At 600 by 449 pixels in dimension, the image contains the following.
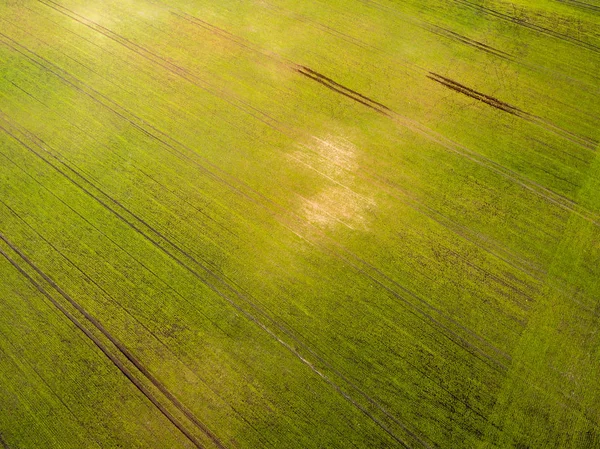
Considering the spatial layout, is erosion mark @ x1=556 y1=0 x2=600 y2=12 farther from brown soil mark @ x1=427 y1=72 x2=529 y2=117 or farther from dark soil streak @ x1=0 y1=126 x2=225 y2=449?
dark soil streak @ x1=0 y1=126 x2=225 y2=449

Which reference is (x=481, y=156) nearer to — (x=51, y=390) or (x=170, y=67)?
(x=170, y=67)

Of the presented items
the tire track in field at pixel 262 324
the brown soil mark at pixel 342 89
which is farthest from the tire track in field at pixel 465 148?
the tire track in field at pixel 262 324

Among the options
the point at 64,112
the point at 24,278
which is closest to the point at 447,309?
the point at 24,278

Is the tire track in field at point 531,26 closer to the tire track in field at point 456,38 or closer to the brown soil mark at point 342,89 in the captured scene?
the tire track in field at point 456,38

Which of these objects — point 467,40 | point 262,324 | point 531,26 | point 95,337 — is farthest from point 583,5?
point 95,337

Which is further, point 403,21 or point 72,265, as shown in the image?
point 403,21

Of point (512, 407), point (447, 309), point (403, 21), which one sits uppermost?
point (403, 21)

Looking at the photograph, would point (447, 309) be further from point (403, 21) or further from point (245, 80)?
point (403, 21)
